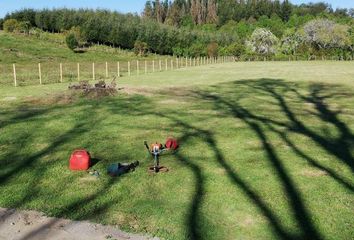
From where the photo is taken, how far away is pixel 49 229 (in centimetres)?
560

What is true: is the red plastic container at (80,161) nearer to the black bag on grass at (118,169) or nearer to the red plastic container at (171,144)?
the black bag on grass at (118,169)

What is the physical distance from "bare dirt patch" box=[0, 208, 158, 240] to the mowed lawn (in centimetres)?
18

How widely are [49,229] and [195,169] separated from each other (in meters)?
3.09

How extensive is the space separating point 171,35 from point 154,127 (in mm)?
78561

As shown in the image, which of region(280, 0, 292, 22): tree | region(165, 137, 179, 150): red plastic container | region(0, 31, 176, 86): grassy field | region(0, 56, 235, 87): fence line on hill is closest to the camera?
region(165, 137, 179, 150): red plastic container

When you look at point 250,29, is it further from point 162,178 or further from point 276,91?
point 162,178

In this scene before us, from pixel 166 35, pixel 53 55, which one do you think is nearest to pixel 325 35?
pixel 166 35

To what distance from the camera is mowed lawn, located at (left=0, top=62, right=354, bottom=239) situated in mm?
5801

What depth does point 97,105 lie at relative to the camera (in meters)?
15.2

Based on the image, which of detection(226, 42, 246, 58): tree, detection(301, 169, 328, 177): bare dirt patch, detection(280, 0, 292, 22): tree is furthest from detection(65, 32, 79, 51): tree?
detection(280, 0, 292, 22): tree

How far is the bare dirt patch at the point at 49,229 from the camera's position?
5.39 m

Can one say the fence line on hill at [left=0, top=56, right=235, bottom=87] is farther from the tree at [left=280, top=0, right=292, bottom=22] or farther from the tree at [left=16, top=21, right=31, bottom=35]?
the tree at [left=280, top=0, right=292, bottom=22]

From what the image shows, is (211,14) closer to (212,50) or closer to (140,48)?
(212,50)

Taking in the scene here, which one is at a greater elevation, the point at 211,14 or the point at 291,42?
the point at 211,14
